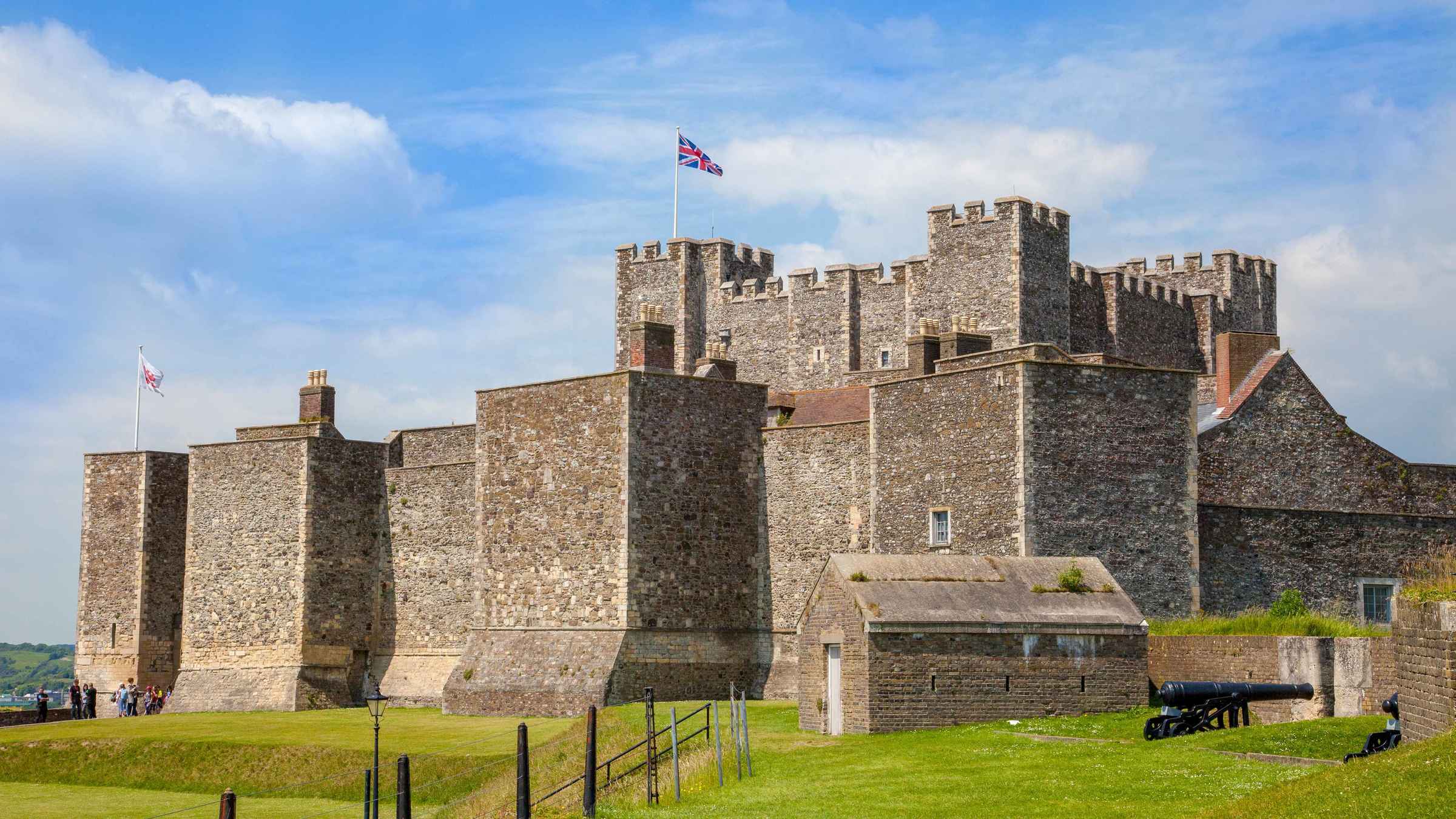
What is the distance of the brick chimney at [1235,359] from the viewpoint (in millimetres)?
41469

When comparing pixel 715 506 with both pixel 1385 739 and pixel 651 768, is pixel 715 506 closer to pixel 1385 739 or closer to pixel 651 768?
pixel 651 768

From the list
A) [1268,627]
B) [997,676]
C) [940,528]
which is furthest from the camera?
[940,528]

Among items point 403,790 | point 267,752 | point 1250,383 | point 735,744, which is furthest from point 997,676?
point 267,752

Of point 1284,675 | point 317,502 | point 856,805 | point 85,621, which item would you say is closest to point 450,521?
point 317,502

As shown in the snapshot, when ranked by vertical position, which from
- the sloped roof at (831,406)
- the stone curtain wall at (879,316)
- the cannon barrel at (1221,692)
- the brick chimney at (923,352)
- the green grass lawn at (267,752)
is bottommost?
the green grass lawn at (267,752)

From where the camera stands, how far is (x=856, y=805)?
69.5 feet

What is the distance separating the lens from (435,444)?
51.4m

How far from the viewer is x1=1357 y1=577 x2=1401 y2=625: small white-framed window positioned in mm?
37969

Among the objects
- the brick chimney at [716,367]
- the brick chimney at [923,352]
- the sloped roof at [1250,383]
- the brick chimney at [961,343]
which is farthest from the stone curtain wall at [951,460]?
the brick chimney at [716,367]

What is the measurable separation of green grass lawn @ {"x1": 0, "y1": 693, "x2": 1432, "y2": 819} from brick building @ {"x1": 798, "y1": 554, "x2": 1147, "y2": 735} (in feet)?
1.56

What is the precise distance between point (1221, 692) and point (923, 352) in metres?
15.9

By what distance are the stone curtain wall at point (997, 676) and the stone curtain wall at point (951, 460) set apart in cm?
524

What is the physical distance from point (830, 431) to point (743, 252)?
25570 mm

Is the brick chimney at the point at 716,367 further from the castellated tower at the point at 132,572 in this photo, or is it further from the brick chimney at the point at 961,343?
the castellated tower at the point at 132,572
